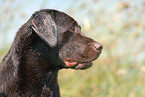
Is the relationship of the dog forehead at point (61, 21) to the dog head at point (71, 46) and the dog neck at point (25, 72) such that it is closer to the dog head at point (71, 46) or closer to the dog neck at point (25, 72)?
the dog head at point (71, 46)

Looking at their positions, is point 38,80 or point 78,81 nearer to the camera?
point 38,80

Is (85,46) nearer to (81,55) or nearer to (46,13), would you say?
(81,55)

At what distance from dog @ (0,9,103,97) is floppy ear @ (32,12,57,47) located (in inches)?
1.4

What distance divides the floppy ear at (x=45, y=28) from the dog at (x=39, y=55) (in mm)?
36

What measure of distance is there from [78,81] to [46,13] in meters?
2.16

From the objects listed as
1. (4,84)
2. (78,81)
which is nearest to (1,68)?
(4,84)

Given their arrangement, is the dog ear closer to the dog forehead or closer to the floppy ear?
the dog forehead

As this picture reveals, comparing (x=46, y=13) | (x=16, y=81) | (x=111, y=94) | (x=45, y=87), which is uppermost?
(x=46, y=13)

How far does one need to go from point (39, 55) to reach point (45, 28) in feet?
0.97

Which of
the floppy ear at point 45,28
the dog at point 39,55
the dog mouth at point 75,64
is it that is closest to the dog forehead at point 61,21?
the dog at point 39,55

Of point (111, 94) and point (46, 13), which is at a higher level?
point (46, 13)

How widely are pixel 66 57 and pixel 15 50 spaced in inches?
16.6

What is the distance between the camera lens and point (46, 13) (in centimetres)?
234

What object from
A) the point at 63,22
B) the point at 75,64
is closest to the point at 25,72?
the point at 75,64
